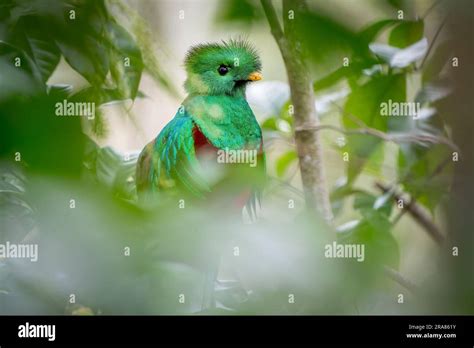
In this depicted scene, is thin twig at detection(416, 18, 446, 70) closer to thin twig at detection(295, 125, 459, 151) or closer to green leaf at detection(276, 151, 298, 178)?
thin twig at detection(295, 125, 459, 151)

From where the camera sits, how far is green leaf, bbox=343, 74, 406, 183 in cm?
165

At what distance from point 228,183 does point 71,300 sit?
17.4 inches

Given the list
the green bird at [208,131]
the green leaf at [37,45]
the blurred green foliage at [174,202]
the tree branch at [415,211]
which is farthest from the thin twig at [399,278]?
the green leaf at [37,45]

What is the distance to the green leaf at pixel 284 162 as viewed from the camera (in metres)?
1.66

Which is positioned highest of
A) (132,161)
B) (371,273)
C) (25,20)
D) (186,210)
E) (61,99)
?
(25,20)

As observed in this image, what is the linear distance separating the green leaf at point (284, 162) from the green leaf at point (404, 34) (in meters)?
0.34

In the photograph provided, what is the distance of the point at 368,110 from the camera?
166 centimetres

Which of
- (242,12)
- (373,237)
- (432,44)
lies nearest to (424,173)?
(373,237)

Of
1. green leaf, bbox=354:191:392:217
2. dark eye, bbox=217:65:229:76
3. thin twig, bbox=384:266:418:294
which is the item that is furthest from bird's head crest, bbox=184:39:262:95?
thin twig, bbox=384:266:418:294

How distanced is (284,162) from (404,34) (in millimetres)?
402

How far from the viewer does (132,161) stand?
5.40 feet

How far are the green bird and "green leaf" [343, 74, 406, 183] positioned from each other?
21 centimetres
